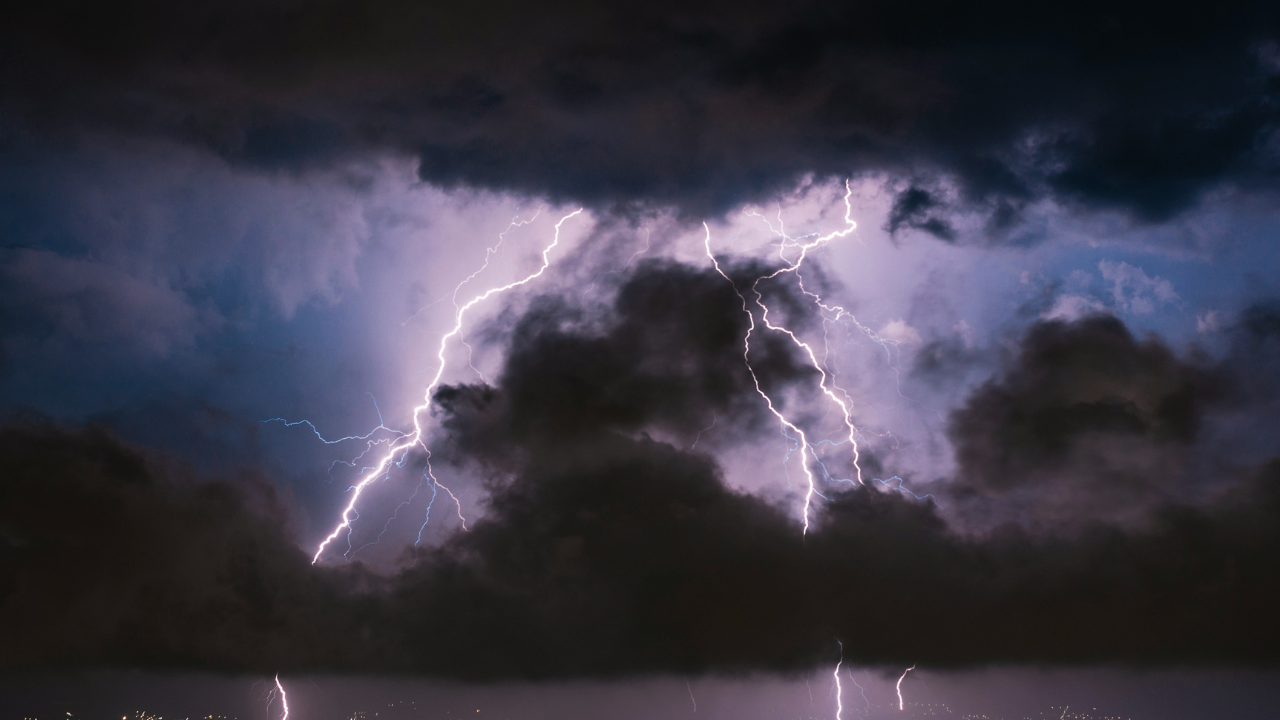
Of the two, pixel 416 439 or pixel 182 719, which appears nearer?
pixel 416 439

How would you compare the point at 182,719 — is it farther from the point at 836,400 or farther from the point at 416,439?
the point at 836,400

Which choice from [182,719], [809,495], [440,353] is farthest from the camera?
[182,719]

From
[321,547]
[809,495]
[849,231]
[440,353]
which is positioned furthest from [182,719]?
[849,231]

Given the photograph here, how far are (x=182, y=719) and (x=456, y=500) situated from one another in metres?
60.4

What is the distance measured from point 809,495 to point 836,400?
12.5 feet

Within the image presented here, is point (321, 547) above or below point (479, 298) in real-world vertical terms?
below

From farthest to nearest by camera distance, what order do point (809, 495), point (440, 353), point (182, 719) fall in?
point (182, 719) → point (440, 353) → point (809, 495)

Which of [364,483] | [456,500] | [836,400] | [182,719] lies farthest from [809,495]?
[182,719]

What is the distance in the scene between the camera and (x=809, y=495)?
2830 cm

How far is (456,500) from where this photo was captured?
31.2 m

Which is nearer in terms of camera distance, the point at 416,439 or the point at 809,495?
the point at 809,495

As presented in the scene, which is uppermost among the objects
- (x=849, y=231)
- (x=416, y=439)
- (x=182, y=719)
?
(x=849, y=231)

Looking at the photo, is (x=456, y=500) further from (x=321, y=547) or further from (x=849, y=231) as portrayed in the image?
(x=849, y=231)

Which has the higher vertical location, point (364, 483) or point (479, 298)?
point (479, 298)
